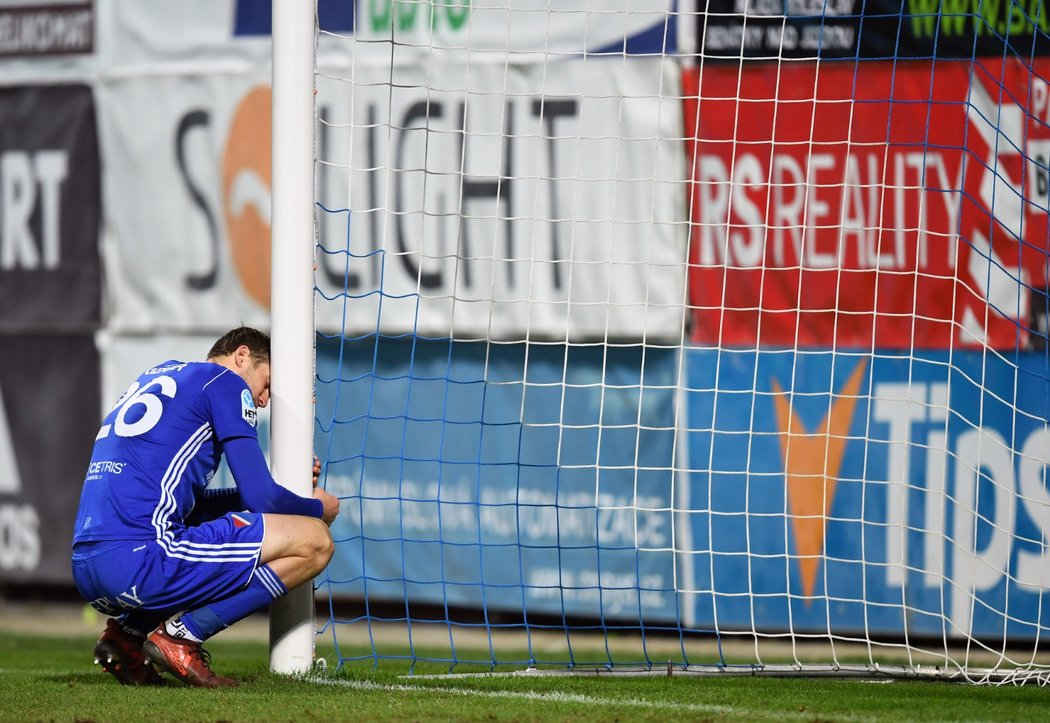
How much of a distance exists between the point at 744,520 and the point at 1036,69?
2684mm

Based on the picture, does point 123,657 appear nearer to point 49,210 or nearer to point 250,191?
point 250,191

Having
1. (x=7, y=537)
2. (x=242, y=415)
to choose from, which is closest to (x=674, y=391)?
(x=242, y=415)

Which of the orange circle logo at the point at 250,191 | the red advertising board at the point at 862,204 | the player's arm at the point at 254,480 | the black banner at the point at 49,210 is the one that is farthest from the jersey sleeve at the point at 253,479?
the black banner at the point at 49,210

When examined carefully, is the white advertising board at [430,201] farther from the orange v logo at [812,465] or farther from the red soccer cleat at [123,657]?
the red soccer cleat at [123,657]

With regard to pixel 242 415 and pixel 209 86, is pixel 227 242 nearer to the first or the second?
pixel 209 86

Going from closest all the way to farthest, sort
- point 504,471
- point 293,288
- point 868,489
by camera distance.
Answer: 1. point 293,288
2. point 868,489
3. point 504,471

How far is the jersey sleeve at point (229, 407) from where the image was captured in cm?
414

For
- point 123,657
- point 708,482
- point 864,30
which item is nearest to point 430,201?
point 708,482

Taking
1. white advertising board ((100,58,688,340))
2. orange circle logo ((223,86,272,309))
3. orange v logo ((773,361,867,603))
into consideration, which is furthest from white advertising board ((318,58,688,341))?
orange v logo ((773,361,867,603))

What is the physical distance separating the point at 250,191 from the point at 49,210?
1.43 m

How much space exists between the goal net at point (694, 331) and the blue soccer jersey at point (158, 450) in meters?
2.02

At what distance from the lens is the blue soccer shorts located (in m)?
4.04

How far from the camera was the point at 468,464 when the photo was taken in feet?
23.5

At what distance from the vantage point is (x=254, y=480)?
4145 millimetres
